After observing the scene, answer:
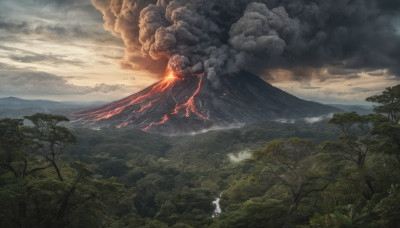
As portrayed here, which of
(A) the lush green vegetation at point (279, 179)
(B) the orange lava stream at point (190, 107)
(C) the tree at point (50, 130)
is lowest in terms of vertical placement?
(A) the lush green vegetation at point (279, 179)

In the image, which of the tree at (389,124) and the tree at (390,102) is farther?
the tree at (390,102)

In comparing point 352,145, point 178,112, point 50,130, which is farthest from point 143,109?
point 352,145

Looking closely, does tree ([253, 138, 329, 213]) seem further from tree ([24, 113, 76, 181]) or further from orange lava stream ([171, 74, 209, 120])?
orange lava stream ([171, 74, 209, 120])

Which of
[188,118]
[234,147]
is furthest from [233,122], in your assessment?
[234,147]

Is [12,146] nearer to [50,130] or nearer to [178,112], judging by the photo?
[50,130]

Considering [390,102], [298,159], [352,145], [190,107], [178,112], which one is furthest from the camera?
[190,107]

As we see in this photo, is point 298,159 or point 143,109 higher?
point 143,109

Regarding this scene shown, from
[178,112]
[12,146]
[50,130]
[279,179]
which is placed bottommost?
[279,179]

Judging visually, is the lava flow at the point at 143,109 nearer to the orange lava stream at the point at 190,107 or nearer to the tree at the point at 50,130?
the orange lava stream at the point at 190,107

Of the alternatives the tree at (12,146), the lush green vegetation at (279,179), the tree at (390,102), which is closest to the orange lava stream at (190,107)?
the lush green vegetation at (279,179)

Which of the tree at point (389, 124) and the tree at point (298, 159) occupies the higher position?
the tree at point (389, 124)

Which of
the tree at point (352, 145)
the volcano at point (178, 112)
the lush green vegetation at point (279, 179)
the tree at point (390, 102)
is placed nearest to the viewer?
the lush green vegetation at point (279, 179)

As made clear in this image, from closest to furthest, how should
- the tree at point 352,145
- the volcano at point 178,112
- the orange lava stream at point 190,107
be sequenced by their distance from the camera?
the tree at point 352,145, the volcano at point 178,112, the orange lava stream at point 190,107

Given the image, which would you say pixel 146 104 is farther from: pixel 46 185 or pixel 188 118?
pixel 46 185
